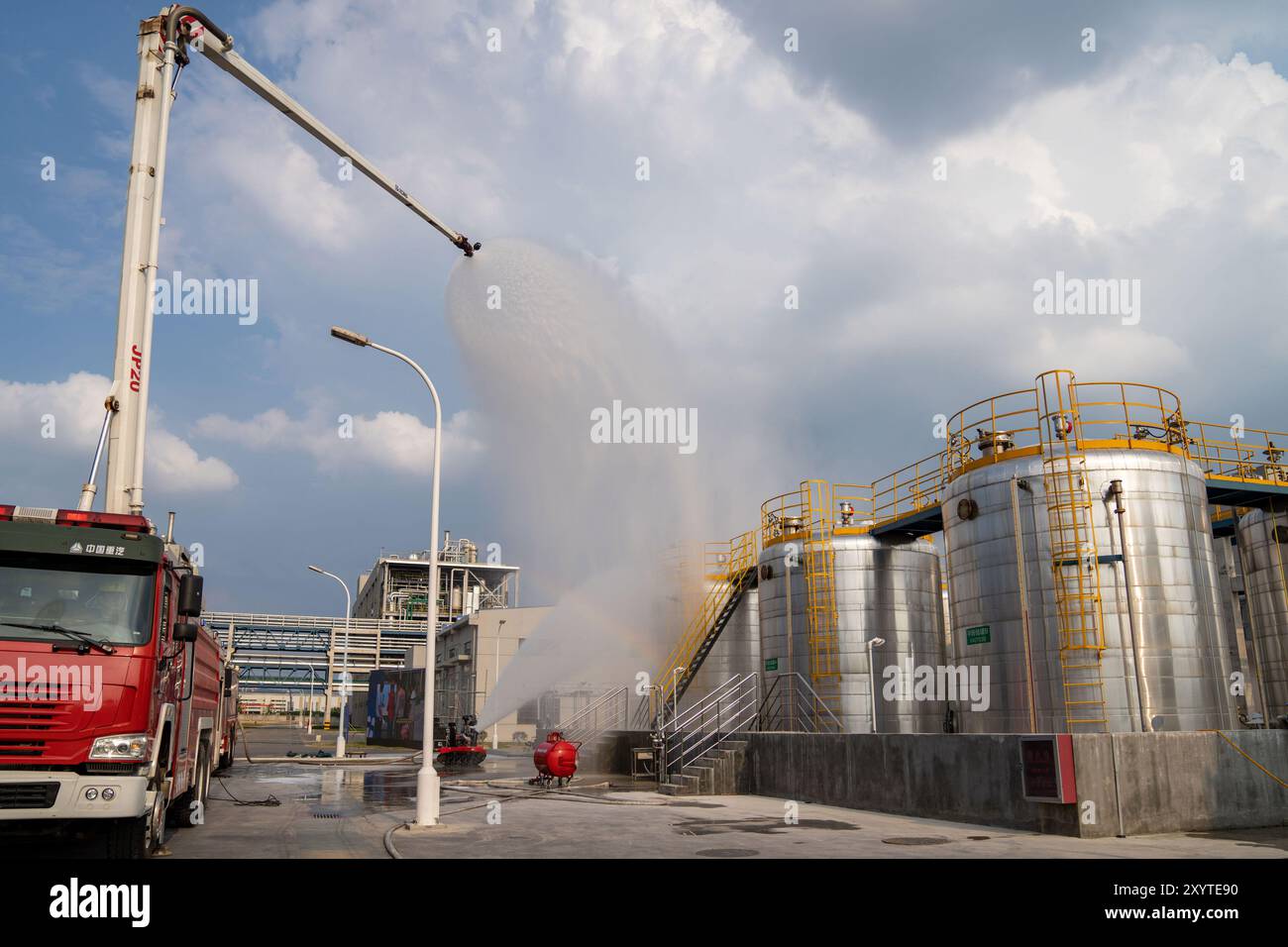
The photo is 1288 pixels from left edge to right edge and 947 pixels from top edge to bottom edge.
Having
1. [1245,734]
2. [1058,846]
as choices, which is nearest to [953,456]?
[1245,734]

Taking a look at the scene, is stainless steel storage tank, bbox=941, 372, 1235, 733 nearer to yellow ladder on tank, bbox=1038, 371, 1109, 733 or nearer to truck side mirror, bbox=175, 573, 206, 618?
Result: yellow ladder on tank, bbox=1038, 371, 1109, 733

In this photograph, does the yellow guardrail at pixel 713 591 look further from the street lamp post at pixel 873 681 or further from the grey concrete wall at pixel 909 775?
the grey concrete wall at pixel 909 775

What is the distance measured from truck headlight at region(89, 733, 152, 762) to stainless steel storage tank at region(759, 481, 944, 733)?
19.5m

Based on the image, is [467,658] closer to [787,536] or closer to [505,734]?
[505,734]

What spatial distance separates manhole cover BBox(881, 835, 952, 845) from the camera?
15174mm

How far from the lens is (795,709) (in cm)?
2775

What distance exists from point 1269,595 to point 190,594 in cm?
2650

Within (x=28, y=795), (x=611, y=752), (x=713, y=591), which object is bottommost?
(x=611, y=752)

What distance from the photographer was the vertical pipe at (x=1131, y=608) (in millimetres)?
18828

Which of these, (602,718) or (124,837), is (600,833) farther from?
(602,718)

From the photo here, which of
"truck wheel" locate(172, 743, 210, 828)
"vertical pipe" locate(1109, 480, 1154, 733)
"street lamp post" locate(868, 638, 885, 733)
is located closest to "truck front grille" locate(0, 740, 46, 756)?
"truck wheel" locate(172, 743, 210, 828)

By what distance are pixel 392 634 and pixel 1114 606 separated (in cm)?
7286

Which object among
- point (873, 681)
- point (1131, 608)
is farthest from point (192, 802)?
point (1131, 608)

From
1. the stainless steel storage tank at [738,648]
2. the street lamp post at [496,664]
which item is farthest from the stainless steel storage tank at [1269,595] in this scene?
the street lamp post at [496,664]
